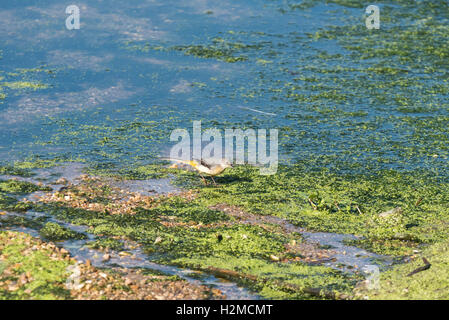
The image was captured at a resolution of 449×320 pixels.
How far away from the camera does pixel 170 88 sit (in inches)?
241

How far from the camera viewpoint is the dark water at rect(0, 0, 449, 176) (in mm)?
5164

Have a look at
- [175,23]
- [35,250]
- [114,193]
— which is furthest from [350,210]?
[175,23]

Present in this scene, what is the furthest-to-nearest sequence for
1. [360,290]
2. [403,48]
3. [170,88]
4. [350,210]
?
[403,48] → [170,88] → [350,210] → [360,290]

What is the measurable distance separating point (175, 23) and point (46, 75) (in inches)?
72.0

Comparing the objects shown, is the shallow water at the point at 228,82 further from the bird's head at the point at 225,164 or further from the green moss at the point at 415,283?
the bird's head at the point at 225,164

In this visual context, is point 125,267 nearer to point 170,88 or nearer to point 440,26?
point 170,88

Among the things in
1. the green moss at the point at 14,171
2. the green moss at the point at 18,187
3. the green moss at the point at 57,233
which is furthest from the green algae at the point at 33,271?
the green moss at the point at 14,171

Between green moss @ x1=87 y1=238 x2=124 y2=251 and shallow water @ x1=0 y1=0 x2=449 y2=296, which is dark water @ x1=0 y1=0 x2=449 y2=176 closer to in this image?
shallow water @ x1=0 y1=0 x2=449 y2=296

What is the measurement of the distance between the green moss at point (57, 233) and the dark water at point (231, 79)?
3.63ft

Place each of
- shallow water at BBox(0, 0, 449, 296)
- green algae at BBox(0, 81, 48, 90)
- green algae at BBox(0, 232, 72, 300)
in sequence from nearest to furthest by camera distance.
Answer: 1. green algae at BBox(0, 232, 72, 300)
2. shallow water at BBox(0, 0, 449, 296)
3. green algae at BBox(0, 81, 48, 90)

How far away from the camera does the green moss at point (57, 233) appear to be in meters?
3.62

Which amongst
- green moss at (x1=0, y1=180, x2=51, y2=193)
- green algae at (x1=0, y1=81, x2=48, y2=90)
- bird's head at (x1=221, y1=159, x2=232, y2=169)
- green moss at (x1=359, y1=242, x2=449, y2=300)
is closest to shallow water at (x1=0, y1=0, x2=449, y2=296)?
green algae at (x1=0, y1=81, x2=48, y2=90)

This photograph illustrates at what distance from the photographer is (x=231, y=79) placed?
6281 mm

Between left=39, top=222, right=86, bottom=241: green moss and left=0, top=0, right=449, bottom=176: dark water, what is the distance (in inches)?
43.5
